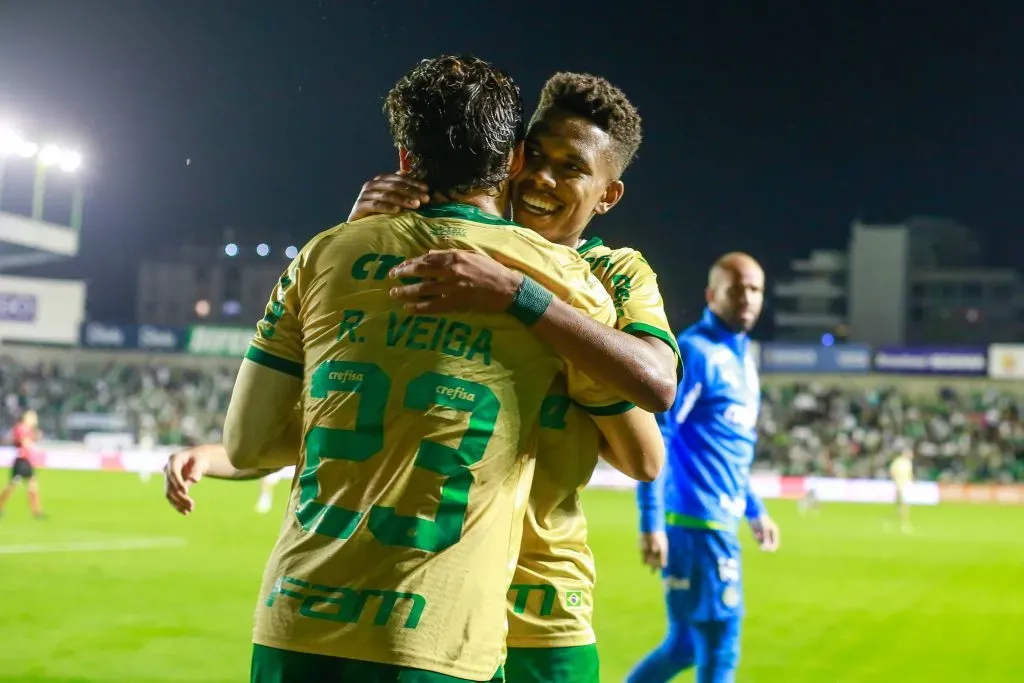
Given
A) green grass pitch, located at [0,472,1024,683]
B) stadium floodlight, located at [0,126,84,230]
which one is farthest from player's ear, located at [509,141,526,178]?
stadium floodlight, located at [0,126,84,230]

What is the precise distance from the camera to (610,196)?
309 centimetres

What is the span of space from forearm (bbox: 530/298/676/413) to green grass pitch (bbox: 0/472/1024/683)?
544 cm

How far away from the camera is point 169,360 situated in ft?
164

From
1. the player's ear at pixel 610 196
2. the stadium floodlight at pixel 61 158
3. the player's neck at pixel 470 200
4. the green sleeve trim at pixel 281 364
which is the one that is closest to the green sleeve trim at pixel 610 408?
the player's neck at pixel 470 200

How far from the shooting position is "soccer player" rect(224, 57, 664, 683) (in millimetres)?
1872

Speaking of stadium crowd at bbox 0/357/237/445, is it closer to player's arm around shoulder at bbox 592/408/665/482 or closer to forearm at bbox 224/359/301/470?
forearm at bbox 224/359/301/470

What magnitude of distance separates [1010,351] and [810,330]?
1603 inches

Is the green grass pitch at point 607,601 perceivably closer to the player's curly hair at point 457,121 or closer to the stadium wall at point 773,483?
the player's curly hair at point 457,121

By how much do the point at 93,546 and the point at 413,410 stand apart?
42.5 feet

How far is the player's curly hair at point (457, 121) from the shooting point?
6.63 ft

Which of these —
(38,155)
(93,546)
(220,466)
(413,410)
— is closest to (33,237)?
(38,155)

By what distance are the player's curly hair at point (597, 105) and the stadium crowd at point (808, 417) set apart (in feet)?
121

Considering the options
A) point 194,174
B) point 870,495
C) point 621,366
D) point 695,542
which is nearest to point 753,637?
point 695,542

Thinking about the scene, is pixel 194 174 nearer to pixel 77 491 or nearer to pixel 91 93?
pixel 91 93
